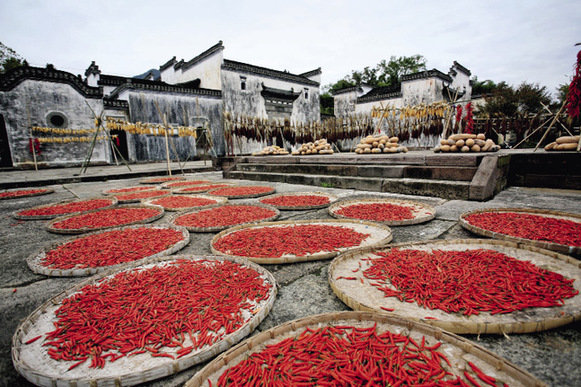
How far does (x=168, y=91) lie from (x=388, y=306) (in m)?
18.5

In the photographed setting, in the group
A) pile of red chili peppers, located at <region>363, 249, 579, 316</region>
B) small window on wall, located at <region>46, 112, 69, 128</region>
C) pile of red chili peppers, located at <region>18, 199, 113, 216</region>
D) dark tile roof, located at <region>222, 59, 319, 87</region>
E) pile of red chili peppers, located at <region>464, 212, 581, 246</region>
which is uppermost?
dark tile roof, located at <region>222, 59, 319, 87</region>

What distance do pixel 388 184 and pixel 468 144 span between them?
2.04 m

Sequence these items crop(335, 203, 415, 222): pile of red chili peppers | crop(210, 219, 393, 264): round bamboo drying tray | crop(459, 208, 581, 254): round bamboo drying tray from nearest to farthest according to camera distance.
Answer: crop(459, 208, 581, 254): round bamboo drying tray, crop(210, 219, 393, 264): round bamboo drying tray, crop(335, 203, 415, 222): pile of red chili peppers

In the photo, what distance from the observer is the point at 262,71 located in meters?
20.1

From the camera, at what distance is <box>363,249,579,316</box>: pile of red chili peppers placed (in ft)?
4.12

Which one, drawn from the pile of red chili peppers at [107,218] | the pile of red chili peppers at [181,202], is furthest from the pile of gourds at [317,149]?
the pile of red chili peppers at [107,218]

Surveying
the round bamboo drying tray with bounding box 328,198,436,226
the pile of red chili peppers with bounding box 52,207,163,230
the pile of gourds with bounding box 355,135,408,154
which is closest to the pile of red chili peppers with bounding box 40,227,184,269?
the pile of red chili peppers with bounding box 52,207,163,230

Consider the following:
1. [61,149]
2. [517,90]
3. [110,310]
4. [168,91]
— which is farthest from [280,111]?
[110,310]

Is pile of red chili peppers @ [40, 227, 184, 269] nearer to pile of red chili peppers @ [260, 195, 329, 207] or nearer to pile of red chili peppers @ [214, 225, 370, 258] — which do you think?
pile of red chili peppers @ [214, 225, 370, 258]

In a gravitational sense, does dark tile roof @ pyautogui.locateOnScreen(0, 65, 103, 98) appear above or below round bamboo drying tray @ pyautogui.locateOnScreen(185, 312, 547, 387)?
above

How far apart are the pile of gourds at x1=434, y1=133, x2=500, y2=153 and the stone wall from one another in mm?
14620

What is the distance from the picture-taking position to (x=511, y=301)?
4.15 feet

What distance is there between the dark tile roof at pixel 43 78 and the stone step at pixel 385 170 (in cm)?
1342

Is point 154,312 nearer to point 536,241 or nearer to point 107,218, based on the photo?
point 536,241
